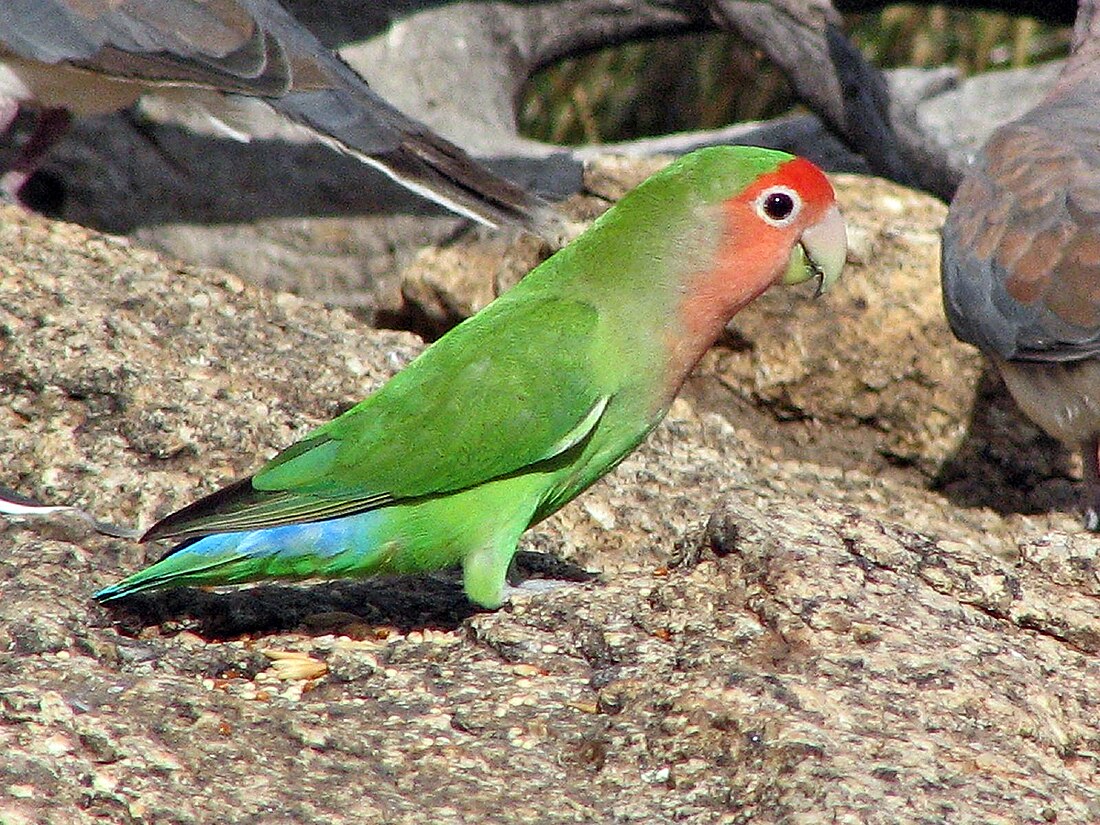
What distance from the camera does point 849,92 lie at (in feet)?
22.9

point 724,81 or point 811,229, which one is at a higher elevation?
point 811,229

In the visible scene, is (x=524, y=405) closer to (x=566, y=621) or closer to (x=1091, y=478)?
(x=566, y=621)

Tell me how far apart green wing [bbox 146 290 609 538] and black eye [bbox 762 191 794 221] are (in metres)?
0.46

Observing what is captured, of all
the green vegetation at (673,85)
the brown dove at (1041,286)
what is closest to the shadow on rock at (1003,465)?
the brown dove at (1041,286)

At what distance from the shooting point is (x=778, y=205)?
3641 millimetres

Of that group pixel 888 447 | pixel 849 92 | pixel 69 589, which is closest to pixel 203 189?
pixel 849 92

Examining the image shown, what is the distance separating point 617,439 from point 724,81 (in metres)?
6.99

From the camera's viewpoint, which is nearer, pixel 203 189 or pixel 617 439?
pixel 617 439

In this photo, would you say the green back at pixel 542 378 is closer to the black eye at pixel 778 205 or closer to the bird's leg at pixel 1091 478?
the black eye at pixel 778 205

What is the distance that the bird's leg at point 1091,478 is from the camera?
5.35 meters

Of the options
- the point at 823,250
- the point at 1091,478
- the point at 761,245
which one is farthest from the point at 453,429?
the point at 1091,478

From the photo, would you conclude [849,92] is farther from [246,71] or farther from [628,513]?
[628,513]

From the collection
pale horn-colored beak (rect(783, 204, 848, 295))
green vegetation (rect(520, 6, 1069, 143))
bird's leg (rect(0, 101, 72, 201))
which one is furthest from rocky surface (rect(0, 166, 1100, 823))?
green vegetation (rect(520, 6, 1069, 143))

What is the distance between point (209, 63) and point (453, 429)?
9.60 ft
